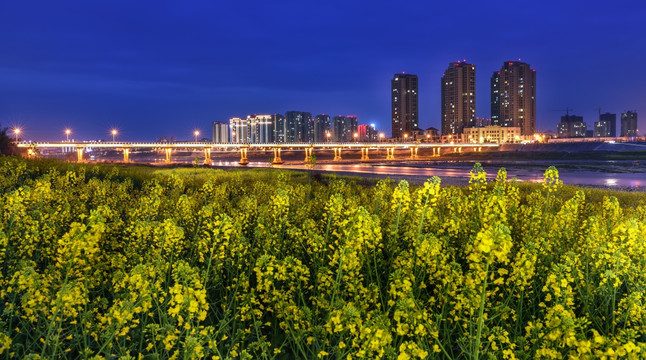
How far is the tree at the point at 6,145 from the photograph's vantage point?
1615 inches

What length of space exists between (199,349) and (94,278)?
2370mm

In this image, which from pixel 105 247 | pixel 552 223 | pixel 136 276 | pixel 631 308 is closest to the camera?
pixel 136 276

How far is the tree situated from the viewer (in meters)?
41.0

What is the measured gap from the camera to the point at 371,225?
477 centimetres

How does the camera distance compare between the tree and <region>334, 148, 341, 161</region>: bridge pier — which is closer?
the tree

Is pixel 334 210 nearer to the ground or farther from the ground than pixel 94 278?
farther from the ground

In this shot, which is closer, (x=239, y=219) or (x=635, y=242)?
(x=635, y=242)

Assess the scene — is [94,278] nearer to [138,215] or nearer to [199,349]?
[199,349]

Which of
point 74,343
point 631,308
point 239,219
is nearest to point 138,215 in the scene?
point 239,219

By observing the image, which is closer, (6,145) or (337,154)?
(6,145)

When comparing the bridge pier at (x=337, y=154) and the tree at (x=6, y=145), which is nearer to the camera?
the tree at (x=6, y=145)

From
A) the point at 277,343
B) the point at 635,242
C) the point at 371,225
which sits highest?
the point at 371,225

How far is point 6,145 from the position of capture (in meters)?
41.5

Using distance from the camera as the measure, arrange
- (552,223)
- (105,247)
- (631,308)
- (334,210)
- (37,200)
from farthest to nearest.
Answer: (37,200), (552,223), (105,247), (334,210), (631,308)
